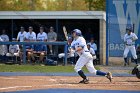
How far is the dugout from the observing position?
23.0m

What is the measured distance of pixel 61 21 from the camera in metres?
24.3

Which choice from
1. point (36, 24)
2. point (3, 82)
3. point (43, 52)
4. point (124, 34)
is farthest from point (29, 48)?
point (3, 82)

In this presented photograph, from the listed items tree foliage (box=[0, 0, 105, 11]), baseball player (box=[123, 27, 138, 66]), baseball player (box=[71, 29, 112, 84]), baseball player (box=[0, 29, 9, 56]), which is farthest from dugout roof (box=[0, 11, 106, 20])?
baseball player (box=[71, 29, 112, 84])

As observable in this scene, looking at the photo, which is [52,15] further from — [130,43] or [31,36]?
[130,43]

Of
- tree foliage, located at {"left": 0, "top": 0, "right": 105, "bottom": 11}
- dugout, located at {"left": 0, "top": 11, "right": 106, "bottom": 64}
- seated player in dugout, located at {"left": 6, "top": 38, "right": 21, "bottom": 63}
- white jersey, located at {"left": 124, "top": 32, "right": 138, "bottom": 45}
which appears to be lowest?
seated player in dugout, located at {"left": 6, "top": 38, "right": 21, "bottom": 63}

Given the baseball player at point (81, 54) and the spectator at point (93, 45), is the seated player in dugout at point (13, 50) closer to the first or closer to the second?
the spectator at point (93, 45)

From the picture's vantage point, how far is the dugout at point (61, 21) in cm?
2298

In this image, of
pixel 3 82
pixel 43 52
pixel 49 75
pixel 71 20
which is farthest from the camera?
pixel 71 20

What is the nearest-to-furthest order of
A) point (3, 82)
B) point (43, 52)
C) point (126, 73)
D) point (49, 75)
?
point (3, 82) → point (49, 75) → point (126, 73) → point (43, 52)

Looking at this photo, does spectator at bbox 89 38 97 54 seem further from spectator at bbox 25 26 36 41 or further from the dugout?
spectator at bbox 25 26 36 41

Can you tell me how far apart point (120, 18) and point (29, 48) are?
4.86 metres

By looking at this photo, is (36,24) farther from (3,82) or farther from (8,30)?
(3,82)

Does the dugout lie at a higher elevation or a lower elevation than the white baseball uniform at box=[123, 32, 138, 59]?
higher

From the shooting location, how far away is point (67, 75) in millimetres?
16203
